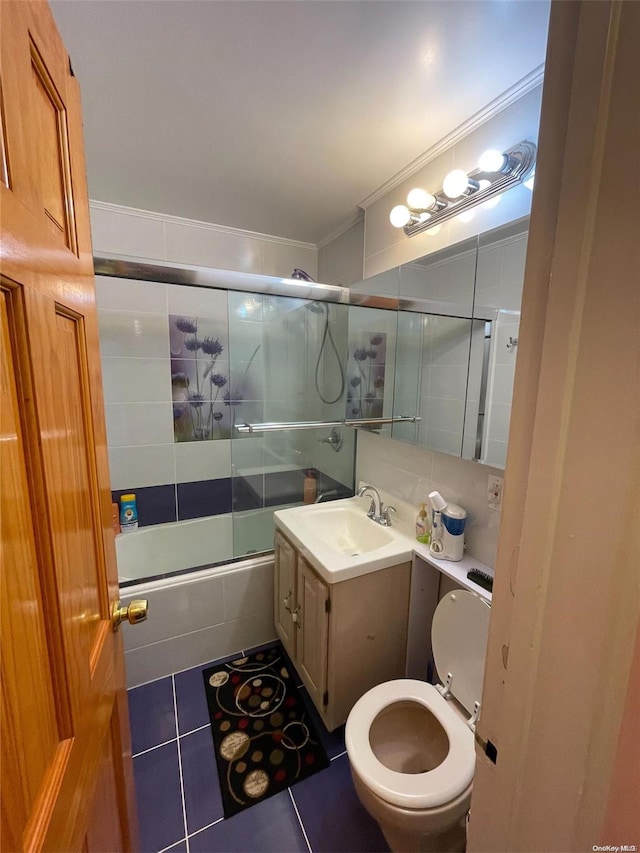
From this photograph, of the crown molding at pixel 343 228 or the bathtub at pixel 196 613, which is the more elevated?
the crown molding at pixel 343 228

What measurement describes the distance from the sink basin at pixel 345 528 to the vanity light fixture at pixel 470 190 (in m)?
1.40

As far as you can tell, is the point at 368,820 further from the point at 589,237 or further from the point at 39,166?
the point at 39,166

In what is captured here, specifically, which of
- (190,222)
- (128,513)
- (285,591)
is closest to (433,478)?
(285,591)

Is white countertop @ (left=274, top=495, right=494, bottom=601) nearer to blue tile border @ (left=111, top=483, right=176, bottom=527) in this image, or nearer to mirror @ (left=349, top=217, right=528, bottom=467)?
mirror @ (left=349, top=217, right=528, bottom=467)

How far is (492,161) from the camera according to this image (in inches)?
44.9

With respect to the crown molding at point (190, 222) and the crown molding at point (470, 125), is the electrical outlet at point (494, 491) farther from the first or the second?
the crown molding at point (190, 222)

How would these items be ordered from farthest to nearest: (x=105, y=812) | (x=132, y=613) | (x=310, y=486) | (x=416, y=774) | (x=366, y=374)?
(x=310, y=486) < (x=366, y=374) < (x=416, y=774) < (x=132, y=613) < (x=105, y=812)

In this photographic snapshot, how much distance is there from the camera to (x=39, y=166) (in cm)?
47

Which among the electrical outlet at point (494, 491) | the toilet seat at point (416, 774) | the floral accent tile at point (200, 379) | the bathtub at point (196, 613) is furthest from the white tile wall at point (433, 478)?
the floral accent tile at point (200, 379)

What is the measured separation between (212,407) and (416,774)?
2085 millimetres

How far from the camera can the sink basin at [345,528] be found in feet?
5.69

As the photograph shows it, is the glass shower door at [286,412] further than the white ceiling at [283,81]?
Yes

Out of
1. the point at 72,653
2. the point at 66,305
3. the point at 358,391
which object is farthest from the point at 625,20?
the point at 358,391

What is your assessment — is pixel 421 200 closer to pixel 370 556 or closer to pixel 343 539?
pixel 370 556
